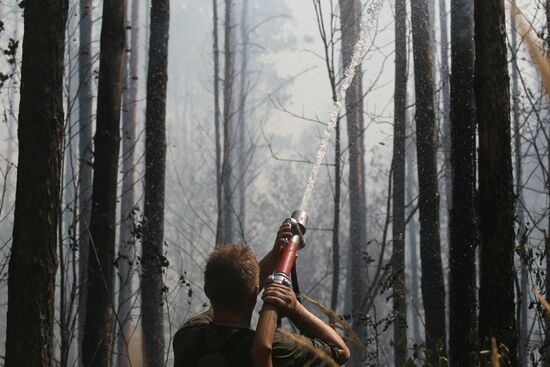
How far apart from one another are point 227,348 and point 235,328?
83 millimetres

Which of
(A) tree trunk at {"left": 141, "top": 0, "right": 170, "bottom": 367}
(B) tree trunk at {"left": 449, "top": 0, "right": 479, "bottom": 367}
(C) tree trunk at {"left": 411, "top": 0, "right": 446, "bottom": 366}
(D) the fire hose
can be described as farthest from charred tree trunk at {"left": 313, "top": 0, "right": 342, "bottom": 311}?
(D) the fire hose

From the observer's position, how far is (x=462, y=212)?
919 cm

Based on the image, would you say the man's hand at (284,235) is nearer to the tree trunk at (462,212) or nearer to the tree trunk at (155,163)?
the tree trunk at (462,212)

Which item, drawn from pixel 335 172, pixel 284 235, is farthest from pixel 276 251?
pixel 335 172

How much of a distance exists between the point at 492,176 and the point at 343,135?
6123cm

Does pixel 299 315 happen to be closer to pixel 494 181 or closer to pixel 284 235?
pixel 284 235

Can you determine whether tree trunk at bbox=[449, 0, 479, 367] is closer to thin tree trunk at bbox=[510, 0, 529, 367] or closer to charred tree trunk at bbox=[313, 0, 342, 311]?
thin tree trunk at bbox=[510, 0, 529, 367]

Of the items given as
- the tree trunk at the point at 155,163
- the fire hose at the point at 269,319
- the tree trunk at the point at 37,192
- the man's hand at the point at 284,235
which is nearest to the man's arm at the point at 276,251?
the man's hand at the point at 284,235

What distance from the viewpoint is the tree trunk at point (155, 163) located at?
35.0 ft

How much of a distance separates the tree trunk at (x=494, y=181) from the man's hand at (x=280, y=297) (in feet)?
8.76

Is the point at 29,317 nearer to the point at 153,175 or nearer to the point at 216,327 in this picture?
the point at 216,327

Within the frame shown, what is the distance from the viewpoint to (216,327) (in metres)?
3.15

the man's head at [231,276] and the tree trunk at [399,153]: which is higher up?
the tree trunk at [399,153]

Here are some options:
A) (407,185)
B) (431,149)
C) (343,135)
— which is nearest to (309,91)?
(343,135)
